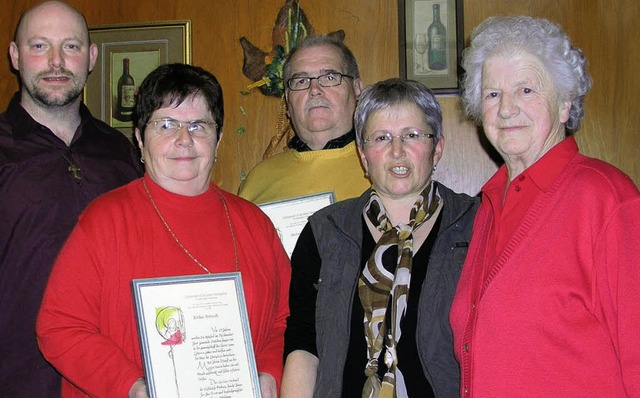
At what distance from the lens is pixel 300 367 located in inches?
82.3

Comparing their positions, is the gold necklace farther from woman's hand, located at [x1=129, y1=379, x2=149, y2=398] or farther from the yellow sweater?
the yellow sweater

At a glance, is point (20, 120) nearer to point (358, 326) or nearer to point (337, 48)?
point (337, 48)

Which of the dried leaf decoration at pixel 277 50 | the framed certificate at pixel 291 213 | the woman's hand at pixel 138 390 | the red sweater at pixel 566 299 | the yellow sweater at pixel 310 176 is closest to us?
the red sweater at pixel 566 299

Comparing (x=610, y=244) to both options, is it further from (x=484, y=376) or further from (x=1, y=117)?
(x=1, y=117)

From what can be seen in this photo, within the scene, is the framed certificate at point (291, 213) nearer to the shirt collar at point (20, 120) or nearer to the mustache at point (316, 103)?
the mustache at point (316, 103)

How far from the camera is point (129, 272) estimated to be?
1.94 meters

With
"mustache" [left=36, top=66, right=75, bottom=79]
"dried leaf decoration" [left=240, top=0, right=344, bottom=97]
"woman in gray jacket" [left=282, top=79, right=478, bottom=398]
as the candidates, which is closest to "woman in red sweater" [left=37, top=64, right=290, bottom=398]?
"woman in gray jacket" [left=282, top=79, right=478, bottom=398]

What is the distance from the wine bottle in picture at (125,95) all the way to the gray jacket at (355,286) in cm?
192

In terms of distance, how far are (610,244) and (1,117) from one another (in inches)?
84.3

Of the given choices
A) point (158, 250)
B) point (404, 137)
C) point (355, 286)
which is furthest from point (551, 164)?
point (158, 250)

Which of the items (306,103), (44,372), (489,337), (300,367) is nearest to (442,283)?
(489,337)

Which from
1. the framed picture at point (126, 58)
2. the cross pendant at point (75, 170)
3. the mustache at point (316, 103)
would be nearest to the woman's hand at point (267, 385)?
the cross pendant at point (75, 170)

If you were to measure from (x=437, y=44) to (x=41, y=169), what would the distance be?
A: 2.02m

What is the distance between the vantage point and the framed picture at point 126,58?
12.3ft
